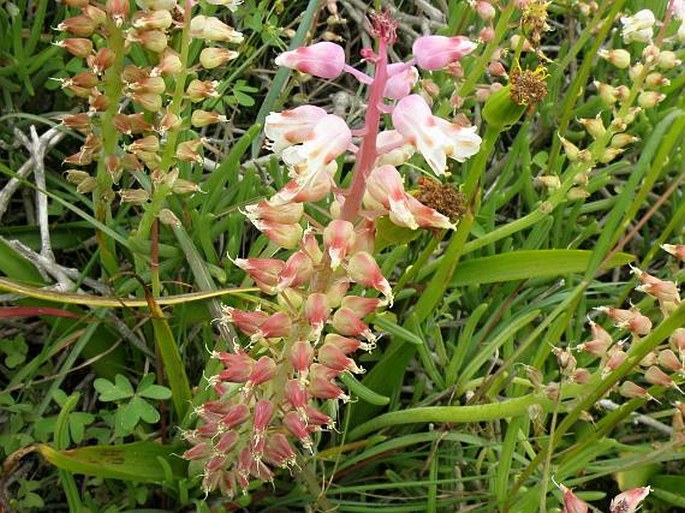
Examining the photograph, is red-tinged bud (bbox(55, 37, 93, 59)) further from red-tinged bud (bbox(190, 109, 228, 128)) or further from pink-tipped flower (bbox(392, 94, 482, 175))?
pink-tipped flower (bbox(392, 94, 482, 175))

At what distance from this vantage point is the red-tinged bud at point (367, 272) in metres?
1.41

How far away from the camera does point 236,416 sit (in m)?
1.70

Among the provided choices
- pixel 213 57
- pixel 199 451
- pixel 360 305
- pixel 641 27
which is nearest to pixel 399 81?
pixel 360 305

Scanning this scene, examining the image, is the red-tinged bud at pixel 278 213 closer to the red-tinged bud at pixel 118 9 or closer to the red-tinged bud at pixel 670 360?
the red-tinged bud at pixel 118 9

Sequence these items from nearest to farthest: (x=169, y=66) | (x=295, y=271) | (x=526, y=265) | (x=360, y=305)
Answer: (x=295, y=271) → (x=360, y=305) → (x=169, y=66) → (x=526, y=265)

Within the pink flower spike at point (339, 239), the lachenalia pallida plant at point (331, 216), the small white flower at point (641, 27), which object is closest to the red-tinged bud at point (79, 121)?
the lachenalia pallida plant at point (331, 216)

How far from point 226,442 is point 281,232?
20.8 inches

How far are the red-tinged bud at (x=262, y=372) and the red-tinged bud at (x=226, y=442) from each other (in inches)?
9.1

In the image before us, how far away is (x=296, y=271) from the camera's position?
1433mm

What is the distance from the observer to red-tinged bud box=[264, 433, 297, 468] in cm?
176

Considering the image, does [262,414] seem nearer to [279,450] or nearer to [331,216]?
[279,450]

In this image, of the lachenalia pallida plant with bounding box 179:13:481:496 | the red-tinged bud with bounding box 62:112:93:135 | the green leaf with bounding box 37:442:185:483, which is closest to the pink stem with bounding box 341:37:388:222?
the lachenalia pallida plant with bounding box 179:13:481:496

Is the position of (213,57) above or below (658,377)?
above

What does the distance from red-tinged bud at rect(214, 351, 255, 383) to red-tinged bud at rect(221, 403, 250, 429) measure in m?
0.09
